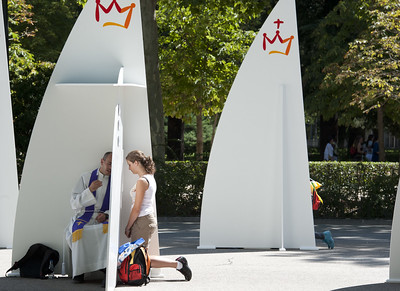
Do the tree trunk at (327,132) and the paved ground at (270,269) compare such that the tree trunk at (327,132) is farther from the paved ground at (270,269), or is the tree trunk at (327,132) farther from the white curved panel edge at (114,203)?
the white curved panel edge at (114,203)

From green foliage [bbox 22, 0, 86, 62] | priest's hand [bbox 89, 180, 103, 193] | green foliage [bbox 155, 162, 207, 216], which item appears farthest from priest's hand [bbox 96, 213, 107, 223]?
green foliage [bbox 22, 0, 86, 62]

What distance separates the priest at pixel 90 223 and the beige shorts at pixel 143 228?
0.35m

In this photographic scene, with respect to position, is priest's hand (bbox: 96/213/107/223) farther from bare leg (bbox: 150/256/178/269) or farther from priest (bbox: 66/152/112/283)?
bare leg (bbox: 150/256/178/269)

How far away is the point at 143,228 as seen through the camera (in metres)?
9.30

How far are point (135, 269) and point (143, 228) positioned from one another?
1.65ft

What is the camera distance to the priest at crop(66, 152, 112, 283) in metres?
9.02

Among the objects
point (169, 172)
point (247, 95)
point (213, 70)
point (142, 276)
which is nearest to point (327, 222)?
point (169, 172)

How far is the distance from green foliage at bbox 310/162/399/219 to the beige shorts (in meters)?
10.1

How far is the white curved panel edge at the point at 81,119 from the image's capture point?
934 centimetres

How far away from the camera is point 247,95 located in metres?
12.9

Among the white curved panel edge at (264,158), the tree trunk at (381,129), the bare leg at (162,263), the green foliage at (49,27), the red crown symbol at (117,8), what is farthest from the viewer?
the tree trunk at (381,129)

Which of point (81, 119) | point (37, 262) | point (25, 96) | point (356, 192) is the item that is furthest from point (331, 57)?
point (37, 262)

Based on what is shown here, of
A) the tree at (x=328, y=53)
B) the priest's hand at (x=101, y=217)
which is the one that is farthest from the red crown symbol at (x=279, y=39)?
the tree at (x=328, y=53)

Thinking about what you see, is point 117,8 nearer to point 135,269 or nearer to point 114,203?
point 114,203
